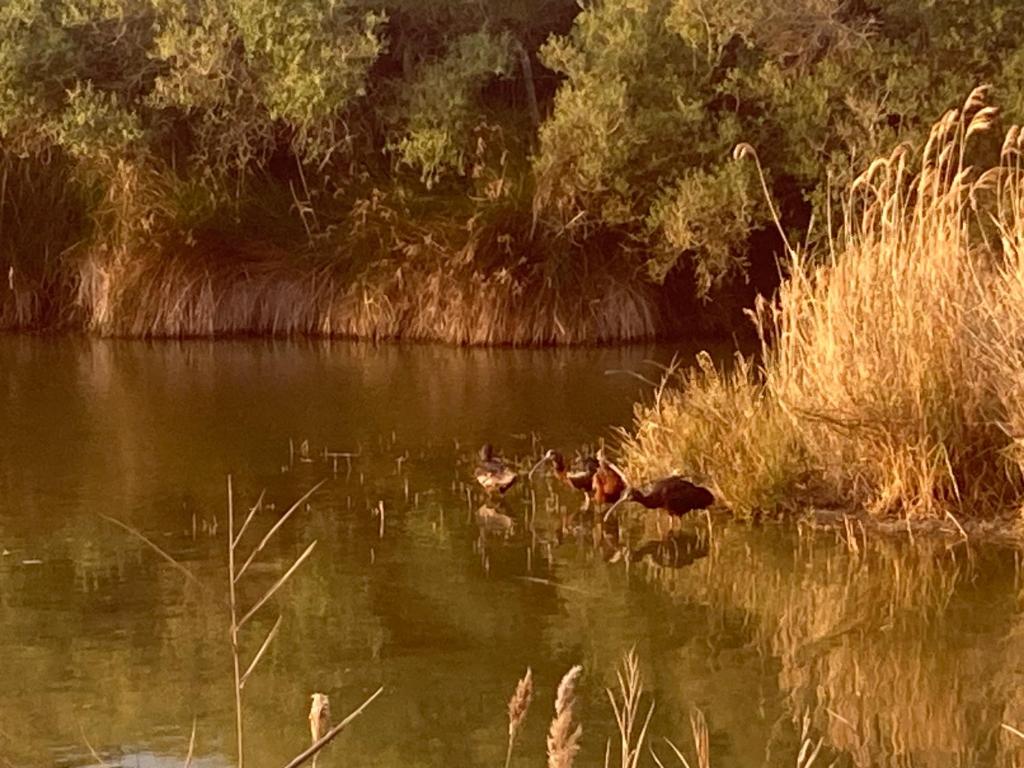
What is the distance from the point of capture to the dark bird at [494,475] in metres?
7.43

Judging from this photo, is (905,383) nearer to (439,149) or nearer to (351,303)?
(439,149)

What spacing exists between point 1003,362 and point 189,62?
28.2 ft

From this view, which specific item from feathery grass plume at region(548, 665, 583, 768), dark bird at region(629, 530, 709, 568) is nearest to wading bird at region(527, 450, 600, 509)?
dark bird at region(629, 530, 709, 568)

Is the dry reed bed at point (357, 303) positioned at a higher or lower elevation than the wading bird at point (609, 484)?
higher

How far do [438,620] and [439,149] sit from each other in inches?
339

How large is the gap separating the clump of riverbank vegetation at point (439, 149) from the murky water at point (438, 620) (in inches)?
171

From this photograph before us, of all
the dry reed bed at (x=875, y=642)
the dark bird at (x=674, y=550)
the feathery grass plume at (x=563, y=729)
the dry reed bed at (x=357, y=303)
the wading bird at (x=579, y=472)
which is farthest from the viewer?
the dry reed bed at (x=357, y=303)

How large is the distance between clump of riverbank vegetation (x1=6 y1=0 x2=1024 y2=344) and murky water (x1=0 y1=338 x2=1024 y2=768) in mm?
4347

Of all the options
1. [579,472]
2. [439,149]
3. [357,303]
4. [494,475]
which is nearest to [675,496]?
[579,472]

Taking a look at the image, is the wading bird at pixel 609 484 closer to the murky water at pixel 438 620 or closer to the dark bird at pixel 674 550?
the murky water at pixel 438 620

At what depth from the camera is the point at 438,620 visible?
5.75 m

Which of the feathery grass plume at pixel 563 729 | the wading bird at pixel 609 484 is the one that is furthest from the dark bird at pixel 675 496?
the feathery grass plume at pixel 563 729

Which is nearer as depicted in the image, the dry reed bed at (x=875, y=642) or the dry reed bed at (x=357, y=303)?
the dry reed bed at (x=875, y=642)

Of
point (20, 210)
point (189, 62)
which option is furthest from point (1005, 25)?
point (20, 210)
